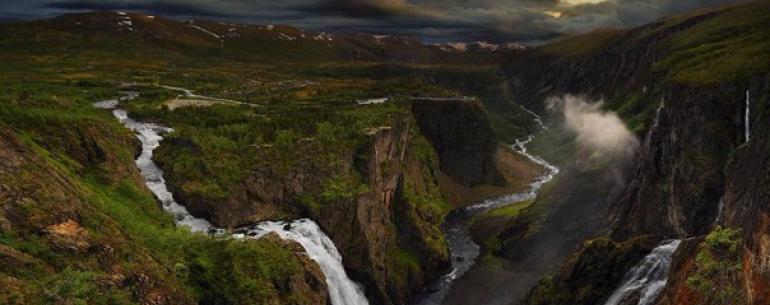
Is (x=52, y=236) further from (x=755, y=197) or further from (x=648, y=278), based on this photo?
(x=755, y=197)

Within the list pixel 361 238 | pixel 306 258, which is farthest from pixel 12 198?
pixel 361 238

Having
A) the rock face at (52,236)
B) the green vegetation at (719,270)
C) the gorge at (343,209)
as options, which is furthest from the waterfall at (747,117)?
the rock face at (52,236)

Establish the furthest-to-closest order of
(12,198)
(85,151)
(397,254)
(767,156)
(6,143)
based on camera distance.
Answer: (397,254) < (85,151) < (767,156) < (6,143) < (12,198)

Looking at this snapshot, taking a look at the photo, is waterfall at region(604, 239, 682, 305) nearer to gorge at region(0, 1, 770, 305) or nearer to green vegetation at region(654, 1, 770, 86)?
gorge at region(0, 1, 770, 305)

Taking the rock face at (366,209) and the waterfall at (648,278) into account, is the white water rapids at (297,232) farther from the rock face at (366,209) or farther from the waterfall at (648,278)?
the waterfall at (648,278)

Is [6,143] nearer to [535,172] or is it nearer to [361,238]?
[361,238]

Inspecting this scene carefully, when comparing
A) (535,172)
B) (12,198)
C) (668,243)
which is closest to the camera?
(12,198)
